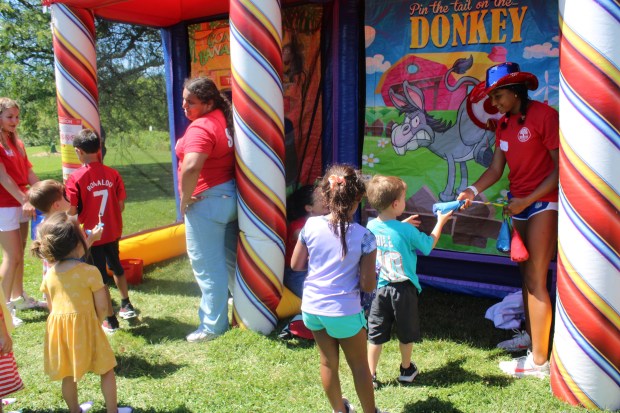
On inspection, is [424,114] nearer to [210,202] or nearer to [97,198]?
[210,202]

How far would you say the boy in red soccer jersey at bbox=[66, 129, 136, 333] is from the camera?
13.5ft

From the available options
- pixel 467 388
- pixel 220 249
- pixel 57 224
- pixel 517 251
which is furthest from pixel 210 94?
pixel 467 388

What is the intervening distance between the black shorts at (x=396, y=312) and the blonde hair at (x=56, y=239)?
1671mm

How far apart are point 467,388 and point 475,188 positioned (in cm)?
125

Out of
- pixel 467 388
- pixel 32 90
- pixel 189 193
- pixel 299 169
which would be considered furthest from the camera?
pixel 32 90

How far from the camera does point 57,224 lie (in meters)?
2.79

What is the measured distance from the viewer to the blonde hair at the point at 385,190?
115 inches

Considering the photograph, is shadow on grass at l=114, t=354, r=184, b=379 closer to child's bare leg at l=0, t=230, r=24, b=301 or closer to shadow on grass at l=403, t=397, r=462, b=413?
child's bare leg at l=0, t=230, r=24, b=301

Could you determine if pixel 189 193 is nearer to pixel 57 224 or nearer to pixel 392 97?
pixel 57 224

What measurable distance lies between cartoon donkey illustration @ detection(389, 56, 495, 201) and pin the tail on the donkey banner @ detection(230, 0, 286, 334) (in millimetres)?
1331

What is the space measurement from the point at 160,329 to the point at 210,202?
114cm

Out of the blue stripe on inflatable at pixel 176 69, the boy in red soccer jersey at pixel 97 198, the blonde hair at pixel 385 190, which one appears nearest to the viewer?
the blonde hair at pixel 385 190

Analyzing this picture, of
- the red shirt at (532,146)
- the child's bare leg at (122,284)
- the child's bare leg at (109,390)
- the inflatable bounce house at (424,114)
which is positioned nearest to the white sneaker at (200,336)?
the inflatable bounce house at (424,114)

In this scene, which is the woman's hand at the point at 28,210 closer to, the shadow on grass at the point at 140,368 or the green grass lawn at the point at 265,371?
the green grass lawn at the point at 265,371
